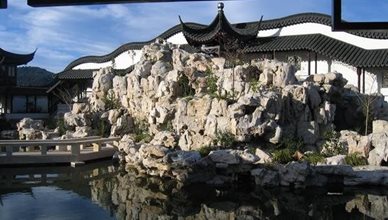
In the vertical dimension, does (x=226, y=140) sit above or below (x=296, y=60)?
below

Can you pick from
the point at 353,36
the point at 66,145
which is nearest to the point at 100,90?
the point at 66,145

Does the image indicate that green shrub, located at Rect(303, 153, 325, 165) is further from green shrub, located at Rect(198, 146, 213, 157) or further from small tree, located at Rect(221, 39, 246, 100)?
small tree, located at Rect(221, 39, 246, 100)

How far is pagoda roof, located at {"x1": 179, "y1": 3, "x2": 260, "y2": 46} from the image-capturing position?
2108cm

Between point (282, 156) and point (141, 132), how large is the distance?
765 centimetres

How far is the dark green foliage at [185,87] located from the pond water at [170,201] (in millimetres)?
5433

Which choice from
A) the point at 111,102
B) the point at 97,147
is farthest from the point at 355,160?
the point at 111,102

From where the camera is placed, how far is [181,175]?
41.7ft

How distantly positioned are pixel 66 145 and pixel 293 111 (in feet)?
27.9

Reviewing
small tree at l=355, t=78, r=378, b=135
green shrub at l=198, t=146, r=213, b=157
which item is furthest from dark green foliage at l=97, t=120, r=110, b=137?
small tree at l=355, t=78, r=378, b=135

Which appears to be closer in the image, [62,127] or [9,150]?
[9,150]

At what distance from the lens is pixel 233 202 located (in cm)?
1071

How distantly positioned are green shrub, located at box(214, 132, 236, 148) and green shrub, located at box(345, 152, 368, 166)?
11.0 feet

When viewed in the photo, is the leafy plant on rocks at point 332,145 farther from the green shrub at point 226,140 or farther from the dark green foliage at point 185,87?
the dark green foliage at point 185,87

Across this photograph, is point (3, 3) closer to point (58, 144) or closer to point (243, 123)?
point (243, 123)
